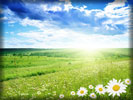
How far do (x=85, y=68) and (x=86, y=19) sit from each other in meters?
1.13

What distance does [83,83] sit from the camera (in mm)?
2928

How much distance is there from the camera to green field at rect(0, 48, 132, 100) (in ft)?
9.28

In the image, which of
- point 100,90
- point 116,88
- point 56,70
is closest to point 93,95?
point 100,90

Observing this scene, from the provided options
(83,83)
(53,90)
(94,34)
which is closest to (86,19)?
(94,34)

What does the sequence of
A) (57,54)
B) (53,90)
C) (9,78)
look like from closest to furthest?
(53,90)
(9,78)
(57,54)

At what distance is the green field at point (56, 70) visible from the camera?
2.83 m

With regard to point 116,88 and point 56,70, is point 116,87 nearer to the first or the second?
point 116,88

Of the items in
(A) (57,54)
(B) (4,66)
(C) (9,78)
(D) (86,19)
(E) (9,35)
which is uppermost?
(D) (86,19)

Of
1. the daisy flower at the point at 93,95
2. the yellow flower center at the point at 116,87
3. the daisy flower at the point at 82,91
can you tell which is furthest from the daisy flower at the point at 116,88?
the daisy flower at the point at 82,91

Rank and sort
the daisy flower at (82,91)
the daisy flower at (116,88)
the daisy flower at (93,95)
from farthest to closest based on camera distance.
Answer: the daisy flower at (82,91) → the daisy flower at (93,95) → the daisy flower at (116,88)

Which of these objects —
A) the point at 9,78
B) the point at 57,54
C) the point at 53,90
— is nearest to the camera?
the point at 53,90

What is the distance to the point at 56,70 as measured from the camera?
3.36 metres

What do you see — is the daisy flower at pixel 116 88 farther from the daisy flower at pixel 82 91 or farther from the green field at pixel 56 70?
the daisy flower at pixel 82 91

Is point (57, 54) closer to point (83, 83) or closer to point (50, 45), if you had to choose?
point (50, 45)
